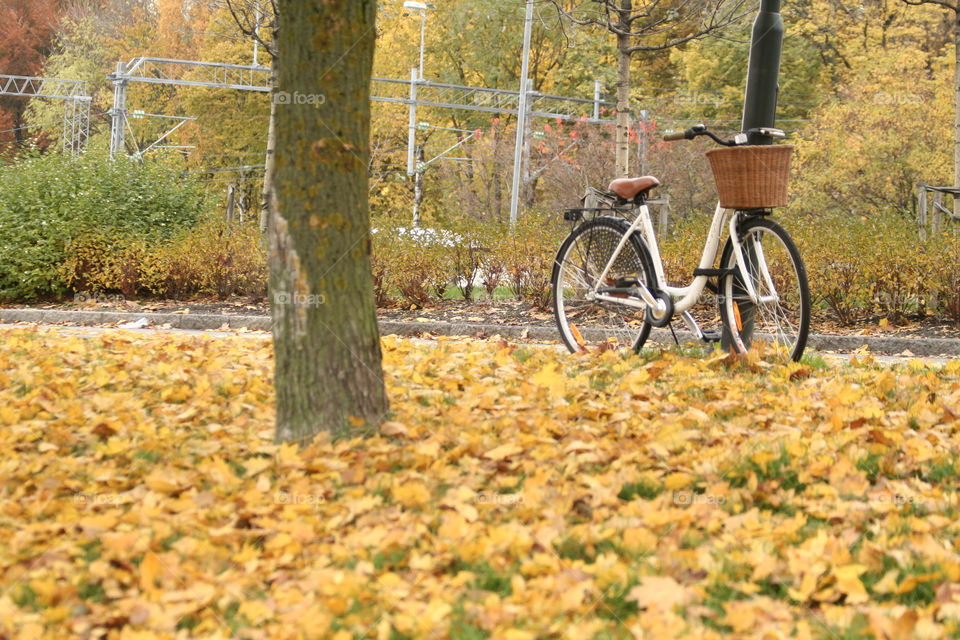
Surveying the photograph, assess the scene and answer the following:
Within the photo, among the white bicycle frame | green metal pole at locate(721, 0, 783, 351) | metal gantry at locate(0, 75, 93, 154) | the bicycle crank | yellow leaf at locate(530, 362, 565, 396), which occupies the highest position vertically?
metal gantry at locate(0, 75, 93, 154)

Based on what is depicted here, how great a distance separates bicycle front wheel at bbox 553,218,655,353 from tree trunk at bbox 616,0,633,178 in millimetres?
5264

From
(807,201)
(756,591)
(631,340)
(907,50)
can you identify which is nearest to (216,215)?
(631,340)

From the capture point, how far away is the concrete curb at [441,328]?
812 centimetres

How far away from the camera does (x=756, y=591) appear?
270 centimetres

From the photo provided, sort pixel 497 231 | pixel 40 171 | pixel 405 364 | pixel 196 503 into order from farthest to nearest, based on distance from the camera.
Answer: pixel 40 171
pixel 497 231
pixel 405 364
pixel 196 503

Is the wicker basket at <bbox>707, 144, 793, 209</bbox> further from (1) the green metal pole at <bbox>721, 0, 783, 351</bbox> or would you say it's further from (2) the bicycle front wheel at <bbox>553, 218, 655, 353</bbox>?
(2) the bicycle front wheel at <bbox>553, 218, 655, 353</bbox>

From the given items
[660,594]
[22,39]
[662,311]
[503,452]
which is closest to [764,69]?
[662,311]

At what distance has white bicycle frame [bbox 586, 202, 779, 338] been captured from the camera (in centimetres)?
566

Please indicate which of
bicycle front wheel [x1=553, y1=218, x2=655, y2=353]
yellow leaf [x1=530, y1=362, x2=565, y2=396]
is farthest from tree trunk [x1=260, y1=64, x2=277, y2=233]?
bicycle front wheel [x1=553, y1=218, x2=655, y2=353]

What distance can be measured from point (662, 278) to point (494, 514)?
3253 mm

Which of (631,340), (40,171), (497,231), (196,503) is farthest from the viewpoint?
(40,171)

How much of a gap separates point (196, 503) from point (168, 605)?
0.75 metres

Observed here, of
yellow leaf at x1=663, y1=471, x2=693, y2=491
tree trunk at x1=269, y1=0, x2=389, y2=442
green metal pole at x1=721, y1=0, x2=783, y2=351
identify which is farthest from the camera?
green metal pole at x1=721, y1=0, x2=783, y2=351

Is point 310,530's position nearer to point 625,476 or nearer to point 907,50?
point 625,476
